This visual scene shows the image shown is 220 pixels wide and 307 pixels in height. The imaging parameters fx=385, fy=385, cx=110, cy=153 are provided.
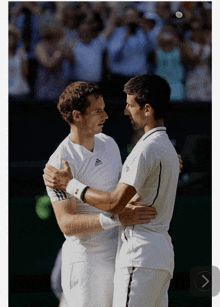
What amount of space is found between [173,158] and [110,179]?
344mm

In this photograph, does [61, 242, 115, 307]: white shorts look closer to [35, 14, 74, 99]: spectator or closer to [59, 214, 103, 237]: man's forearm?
[59, 214, 103, 237]: man's forearm

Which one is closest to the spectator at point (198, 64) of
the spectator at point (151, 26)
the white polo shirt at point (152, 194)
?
the spectator at point (151, 26)

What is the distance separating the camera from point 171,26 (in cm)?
315

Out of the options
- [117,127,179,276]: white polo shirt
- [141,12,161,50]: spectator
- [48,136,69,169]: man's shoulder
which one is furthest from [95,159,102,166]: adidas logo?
[141,12,161,50]: spectator

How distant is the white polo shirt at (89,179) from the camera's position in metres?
1.69

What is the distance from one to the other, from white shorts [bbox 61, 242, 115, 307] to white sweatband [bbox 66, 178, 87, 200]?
1.03 ft

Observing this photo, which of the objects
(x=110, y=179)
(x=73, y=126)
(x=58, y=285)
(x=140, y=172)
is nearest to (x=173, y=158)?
(x=140, y=172)

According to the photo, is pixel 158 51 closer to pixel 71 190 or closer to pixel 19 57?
pixel 19 57

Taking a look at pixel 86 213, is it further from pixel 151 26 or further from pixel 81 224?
pixel 151 26

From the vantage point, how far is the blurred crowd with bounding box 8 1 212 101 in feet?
9.60

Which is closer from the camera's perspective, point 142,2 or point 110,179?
point 110,179

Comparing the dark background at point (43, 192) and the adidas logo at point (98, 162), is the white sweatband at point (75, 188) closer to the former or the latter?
the adidas logo at point (98, 162)

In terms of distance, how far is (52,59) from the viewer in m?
2.97

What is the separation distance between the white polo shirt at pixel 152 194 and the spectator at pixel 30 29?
5.52 ft
